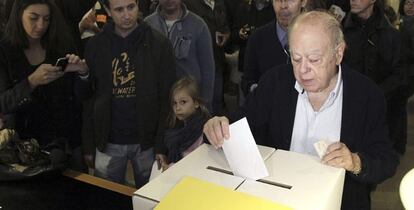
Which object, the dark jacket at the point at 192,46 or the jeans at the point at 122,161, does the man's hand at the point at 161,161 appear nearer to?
the jeans at the point at 122,161

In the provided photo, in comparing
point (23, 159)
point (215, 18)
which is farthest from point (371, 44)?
point (23, 159)

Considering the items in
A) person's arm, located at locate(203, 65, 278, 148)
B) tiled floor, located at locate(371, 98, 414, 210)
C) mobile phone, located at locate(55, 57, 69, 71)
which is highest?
mobile phone, located at locate(55, 57, 69, 71)

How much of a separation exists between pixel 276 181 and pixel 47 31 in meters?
1.50

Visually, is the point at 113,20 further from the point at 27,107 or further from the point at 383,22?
the point at 383,22

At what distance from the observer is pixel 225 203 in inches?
29.5

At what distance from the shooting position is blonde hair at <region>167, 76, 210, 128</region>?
2018 millimetres

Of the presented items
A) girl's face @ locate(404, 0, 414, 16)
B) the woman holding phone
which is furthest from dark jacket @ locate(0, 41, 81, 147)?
girl's face @ locate(404, 0, 414, 16)

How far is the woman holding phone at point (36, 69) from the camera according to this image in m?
1.89

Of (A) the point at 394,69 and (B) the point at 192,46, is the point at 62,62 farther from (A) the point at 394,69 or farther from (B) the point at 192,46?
(A) the point at 394,69

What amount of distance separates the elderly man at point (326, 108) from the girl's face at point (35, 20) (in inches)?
44.5

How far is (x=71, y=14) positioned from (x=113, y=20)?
1.03 ft

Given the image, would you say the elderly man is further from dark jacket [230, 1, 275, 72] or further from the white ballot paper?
dark jacket [230, 1, 275, 72]

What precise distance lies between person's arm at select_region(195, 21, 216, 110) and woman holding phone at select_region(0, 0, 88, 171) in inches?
22.2

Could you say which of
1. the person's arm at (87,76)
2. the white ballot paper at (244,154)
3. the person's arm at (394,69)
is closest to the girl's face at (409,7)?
the person's arm at (394,69)
